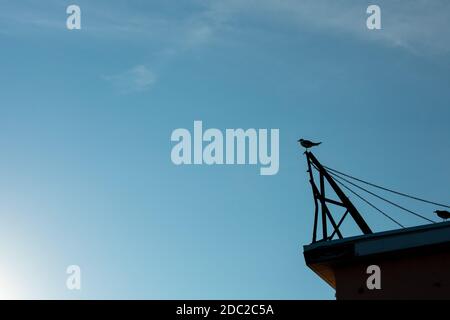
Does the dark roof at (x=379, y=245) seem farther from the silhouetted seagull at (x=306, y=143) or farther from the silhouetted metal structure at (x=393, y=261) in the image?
the silhouetted seagull at (x=306, y=143)

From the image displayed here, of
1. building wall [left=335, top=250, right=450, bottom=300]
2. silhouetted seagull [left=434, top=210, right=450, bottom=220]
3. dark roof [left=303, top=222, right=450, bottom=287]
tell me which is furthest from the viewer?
silhouetted seagull [left=434, top=210, right=450, bottom=220]

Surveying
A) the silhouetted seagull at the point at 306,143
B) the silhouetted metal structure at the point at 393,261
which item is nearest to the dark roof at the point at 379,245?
the silhouetted metal structure at the point at 393,261

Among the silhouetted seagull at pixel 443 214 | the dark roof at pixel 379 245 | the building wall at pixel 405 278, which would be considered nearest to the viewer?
the building wall at pixel 405 278

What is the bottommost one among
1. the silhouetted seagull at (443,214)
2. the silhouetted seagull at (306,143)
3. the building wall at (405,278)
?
the building wall at (405,278)

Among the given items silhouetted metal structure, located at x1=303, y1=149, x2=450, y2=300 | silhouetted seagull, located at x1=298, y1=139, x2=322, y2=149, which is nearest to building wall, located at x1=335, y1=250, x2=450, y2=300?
silhouetted metal structure, located at x1=303, y1=149, x2=450, y2=300

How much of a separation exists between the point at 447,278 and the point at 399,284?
142cm

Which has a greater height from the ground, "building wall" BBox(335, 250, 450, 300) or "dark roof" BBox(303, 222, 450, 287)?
"dark roof" BBox(303, 222, 450, 287)

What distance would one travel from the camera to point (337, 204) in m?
26.2

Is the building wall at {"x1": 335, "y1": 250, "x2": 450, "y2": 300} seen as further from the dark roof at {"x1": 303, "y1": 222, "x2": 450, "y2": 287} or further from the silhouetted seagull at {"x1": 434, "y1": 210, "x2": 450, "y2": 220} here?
the silhouetted seagull at {"x1": 434, "y1": 210, "x2": 450, "y2": 220}
